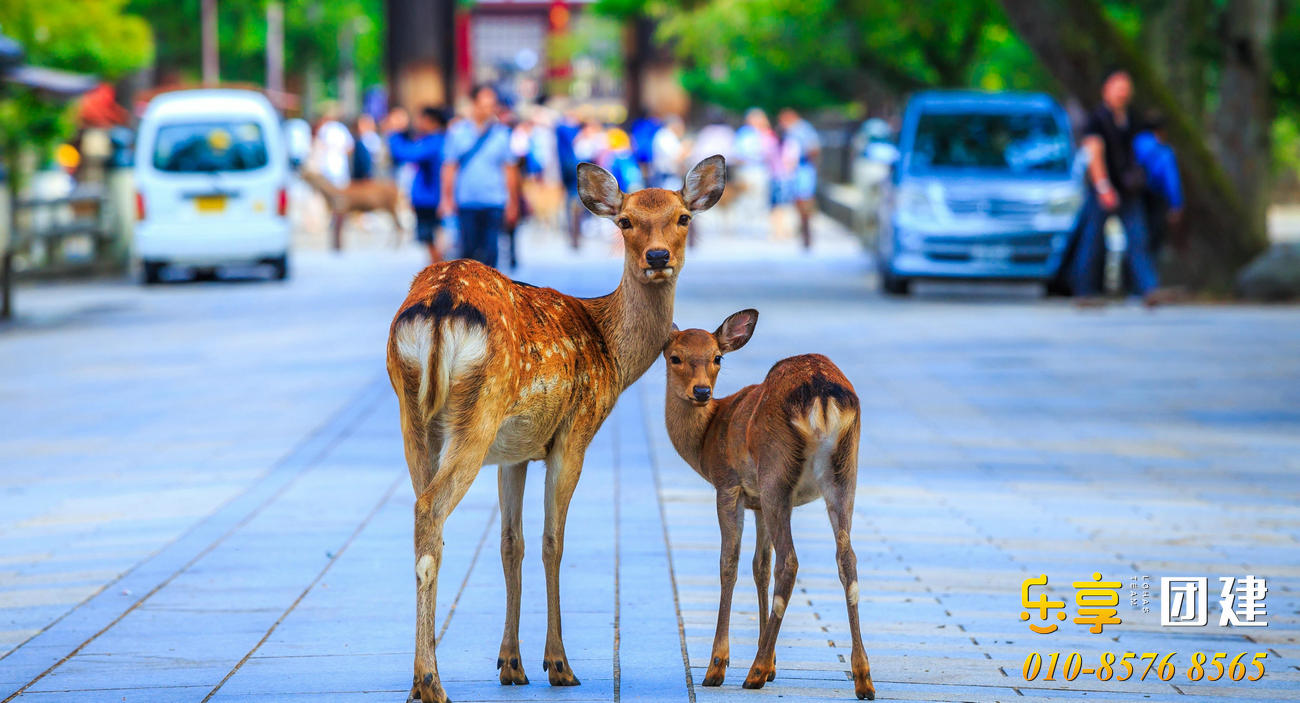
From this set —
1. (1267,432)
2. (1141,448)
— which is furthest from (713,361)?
(1267,432)

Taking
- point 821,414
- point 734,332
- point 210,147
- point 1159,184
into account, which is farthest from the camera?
point 210,147

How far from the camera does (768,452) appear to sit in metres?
4.92

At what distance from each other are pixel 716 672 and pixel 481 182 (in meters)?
9.80

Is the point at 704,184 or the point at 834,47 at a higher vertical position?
the point at 834,47

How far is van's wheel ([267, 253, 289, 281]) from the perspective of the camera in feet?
69.4

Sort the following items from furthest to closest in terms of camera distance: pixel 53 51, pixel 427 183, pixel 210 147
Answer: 1. pixel 53 51
2. pixel 210 147
3. pixel 427 183

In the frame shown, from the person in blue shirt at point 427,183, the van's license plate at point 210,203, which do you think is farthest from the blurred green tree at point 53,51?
the person in blue shirt at point 427,183

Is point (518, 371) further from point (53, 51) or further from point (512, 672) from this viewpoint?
point (53, 51)

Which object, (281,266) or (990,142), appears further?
(281,266)

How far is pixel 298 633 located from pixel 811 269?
17.3 meters

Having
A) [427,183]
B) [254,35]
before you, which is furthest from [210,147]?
[254,35]

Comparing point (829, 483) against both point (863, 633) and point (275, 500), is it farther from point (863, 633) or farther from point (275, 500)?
point (275, 500)

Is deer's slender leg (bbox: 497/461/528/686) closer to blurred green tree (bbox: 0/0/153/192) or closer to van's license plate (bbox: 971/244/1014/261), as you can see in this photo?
van's license plate (bbox: 971/244/1014/261)

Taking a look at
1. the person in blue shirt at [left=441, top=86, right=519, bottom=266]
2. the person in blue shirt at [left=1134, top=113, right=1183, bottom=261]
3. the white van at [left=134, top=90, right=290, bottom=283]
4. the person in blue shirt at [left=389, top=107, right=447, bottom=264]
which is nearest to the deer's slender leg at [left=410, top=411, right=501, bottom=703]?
the person in blue shirt at [left=441, top=86, right=519, bottom=266]
